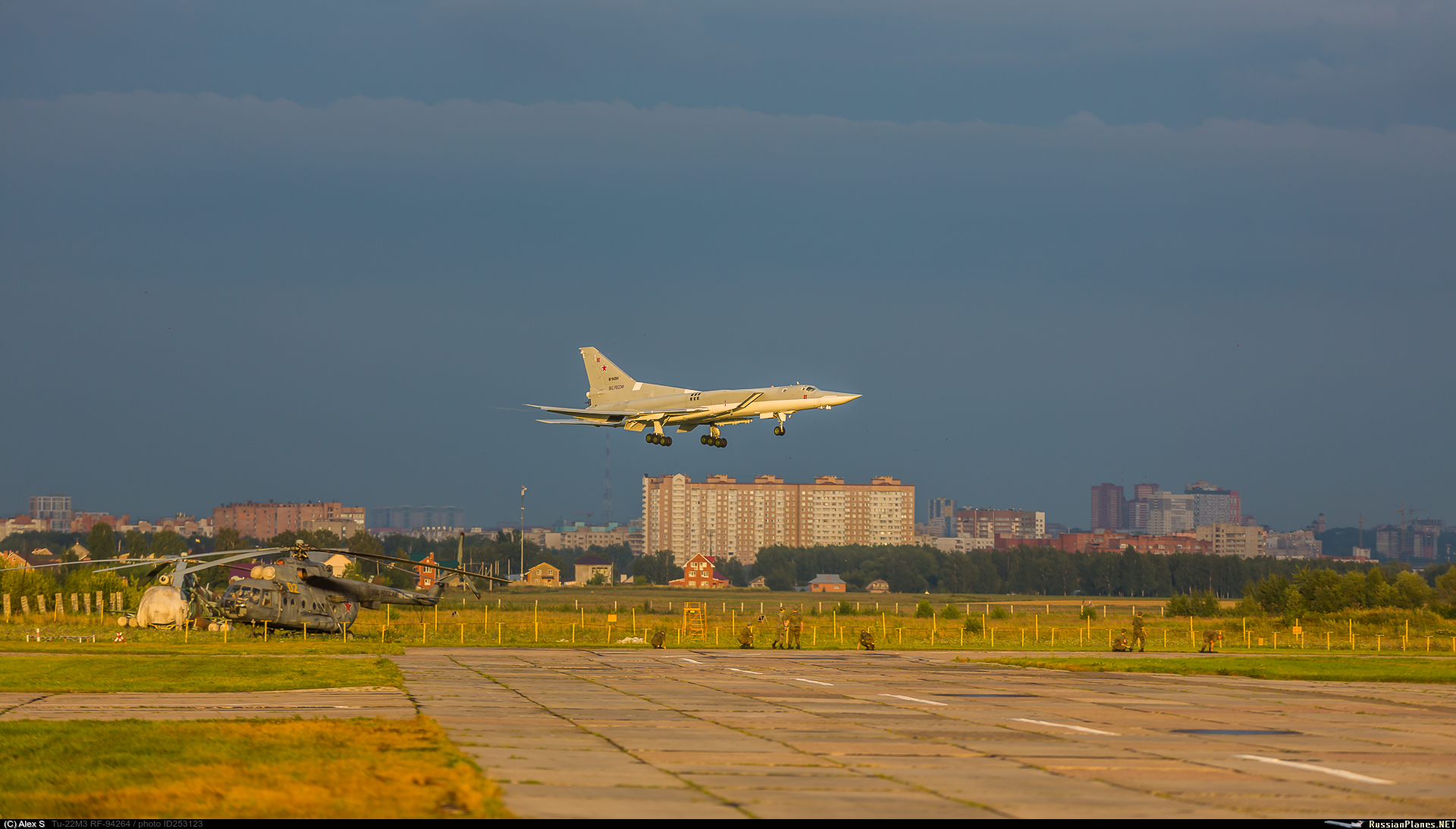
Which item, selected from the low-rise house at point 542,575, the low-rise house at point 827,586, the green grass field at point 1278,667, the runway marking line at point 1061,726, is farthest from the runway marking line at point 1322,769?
the low-rise house at point 542,575

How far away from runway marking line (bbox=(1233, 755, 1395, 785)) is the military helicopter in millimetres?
25372

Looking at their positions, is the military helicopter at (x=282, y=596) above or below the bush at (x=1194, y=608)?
above

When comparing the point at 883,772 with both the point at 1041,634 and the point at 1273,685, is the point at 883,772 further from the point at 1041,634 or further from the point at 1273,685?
the point at 1041,634

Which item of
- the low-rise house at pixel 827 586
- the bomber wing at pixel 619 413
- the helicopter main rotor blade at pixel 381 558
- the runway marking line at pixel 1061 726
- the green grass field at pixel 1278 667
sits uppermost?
the bomber wing at pixel 619 413

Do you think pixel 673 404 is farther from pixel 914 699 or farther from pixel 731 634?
pixel 914 699

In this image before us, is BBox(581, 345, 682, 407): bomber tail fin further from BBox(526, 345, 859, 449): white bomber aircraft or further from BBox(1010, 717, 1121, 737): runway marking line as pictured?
BBox(1010, 717, 1121, 737): runway marking line

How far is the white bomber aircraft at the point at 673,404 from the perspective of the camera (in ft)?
149

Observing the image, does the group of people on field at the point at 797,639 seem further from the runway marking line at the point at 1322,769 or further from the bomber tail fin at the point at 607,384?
the runway marking line at the point at 1322,769

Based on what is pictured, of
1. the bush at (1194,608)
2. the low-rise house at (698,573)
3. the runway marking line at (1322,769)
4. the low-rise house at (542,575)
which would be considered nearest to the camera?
the runway marking line at (1322,769)

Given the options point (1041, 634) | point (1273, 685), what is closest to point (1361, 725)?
point (1273, 685)

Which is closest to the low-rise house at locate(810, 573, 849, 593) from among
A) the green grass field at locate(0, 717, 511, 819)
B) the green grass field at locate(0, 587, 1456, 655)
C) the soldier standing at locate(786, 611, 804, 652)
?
the green grass field at locate(0, 587, 1456, 655)

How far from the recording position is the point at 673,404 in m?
48.0

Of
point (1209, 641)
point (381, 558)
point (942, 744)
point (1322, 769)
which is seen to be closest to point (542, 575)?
point (1209, 641)

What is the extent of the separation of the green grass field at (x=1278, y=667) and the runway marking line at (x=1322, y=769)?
58.5ft
